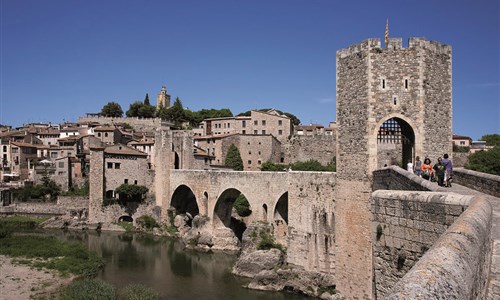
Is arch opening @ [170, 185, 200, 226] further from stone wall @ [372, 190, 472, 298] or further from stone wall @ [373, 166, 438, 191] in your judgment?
stone wall @ [372, 190, 472, 298]

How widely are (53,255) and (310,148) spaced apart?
123ft

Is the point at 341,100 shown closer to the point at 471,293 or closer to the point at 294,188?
the point at 294,188

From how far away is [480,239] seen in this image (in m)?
3.70

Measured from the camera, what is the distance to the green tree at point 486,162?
1453 inches

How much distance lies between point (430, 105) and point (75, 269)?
23.7 meters

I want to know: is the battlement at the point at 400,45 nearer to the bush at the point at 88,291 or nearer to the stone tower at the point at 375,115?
the stone tower at the point at 375,115

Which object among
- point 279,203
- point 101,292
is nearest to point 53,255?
point 101,292

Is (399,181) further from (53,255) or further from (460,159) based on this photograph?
(460,159)

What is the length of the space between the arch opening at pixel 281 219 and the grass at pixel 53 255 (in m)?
12.5

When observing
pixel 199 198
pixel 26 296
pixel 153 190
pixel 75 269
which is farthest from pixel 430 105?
pixel 153 190

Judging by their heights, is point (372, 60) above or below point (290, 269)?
above

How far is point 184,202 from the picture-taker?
45500 mm

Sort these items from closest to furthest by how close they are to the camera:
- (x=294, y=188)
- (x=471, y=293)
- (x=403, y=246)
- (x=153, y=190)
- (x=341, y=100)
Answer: (x=471, y=293), (x=403, y=246), (x=341, y=100), (x=294, y=188), (x=153, y=190)

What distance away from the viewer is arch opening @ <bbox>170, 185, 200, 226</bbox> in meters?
44.3
